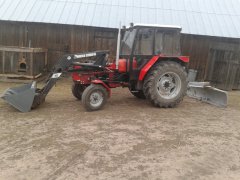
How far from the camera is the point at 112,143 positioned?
422 cm

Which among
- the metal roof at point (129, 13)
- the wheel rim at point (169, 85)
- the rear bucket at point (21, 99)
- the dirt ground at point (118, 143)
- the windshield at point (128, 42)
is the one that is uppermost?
the metal roof at point (129, 13)

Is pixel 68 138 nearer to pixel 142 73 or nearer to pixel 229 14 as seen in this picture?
pixel 142 73

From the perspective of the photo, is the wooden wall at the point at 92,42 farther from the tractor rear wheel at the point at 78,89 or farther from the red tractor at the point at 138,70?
the red tractor at the point at 138,70

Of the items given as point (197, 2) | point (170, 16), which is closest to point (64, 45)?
point (170, 16)

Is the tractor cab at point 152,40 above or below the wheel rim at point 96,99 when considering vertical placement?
above

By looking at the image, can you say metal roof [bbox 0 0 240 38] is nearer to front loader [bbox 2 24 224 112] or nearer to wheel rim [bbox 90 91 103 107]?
front loader [bbox 2 24 224 112]

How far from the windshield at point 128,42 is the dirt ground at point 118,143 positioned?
158cm

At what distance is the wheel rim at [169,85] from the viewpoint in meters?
6.76

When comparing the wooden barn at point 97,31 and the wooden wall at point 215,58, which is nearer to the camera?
the wooden barn at point 97,31

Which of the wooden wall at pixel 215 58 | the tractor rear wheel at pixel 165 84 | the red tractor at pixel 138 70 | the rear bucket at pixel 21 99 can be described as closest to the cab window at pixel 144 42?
the red tractor at pixel 138 70

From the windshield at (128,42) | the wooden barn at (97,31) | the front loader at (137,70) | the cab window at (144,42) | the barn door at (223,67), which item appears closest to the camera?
the front loader at (137,70)

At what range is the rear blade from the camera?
7.31 metres

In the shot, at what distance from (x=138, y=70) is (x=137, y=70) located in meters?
0.03

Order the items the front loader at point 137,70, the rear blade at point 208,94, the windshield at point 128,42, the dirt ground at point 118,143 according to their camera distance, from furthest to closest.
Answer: the rear blade at point 208,94 → the windshield at point 128,42 → the front loader at point 137,70 → the dirt ground at point 118,143
